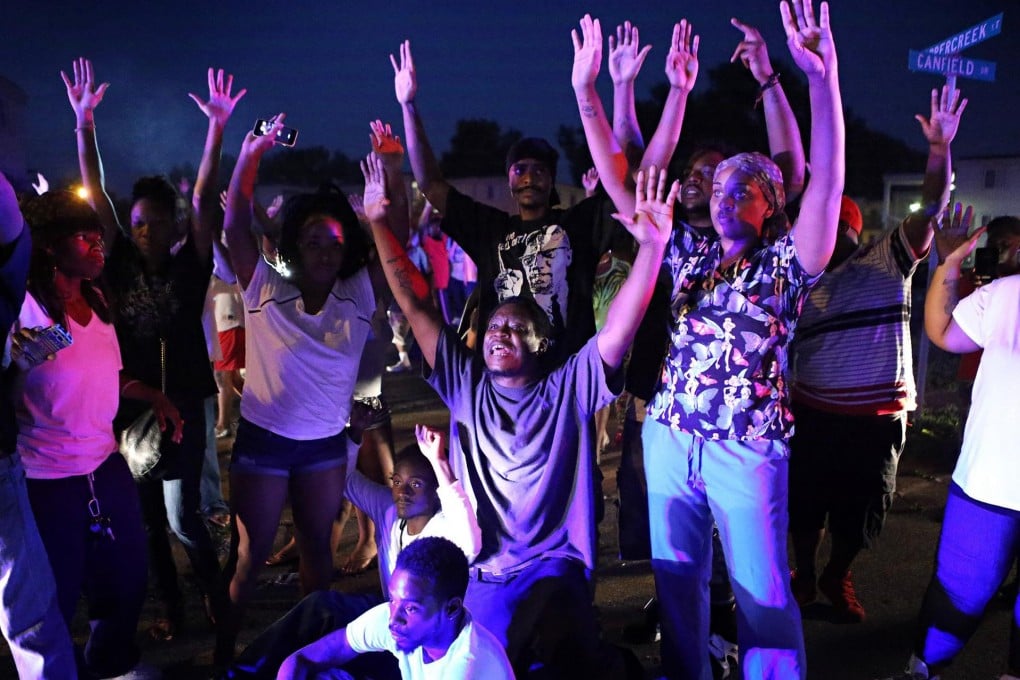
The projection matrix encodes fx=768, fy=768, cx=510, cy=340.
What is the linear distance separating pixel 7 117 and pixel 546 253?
9.05 meters

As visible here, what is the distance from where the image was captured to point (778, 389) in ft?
8.80

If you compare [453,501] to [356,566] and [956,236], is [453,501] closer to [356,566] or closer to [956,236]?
[356,566]

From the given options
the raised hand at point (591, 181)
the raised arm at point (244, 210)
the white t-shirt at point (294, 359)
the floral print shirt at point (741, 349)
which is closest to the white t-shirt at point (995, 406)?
the floral print shirt at point (741, 349)

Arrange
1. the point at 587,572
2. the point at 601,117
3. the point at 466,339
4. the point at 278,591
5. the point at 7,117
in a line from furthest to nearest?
the point at 7,117 < the point at 278,591 < the point at 466,339 < the point at 601,117 < the point at 587,572

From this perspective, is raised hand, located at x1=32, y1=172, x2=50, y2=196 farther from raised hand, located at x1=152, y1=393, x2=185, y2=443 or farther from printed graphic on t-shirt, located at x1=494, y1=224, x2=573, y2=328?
printed graphic on t-shirt, located at x1=494, y1=224, x2=573, y2=328

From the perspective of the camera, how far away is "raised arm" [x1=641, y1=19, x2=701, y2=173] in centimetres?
312

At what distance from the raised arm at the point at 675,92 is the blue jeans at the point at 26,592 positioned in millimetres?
2537

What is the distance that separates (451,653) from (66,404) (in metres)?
1.67

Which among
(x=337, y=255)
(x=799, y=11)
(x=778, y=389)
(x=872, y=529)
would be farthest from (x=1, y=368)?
(x=872, y=529)

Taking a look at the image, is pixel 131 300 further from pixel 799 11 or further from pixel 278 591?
pixel 799 11

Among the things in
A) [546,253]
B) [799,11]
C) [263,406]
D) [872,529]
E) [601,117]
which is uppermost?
[799,11]

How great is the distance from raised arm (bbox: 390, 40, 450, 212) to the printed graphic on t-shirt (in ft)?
1.62

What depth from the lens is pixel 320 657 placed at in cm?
260

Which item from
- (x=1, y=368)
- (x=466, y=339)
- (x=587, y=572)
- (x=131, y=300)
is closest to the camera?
(x=1, y=368)
